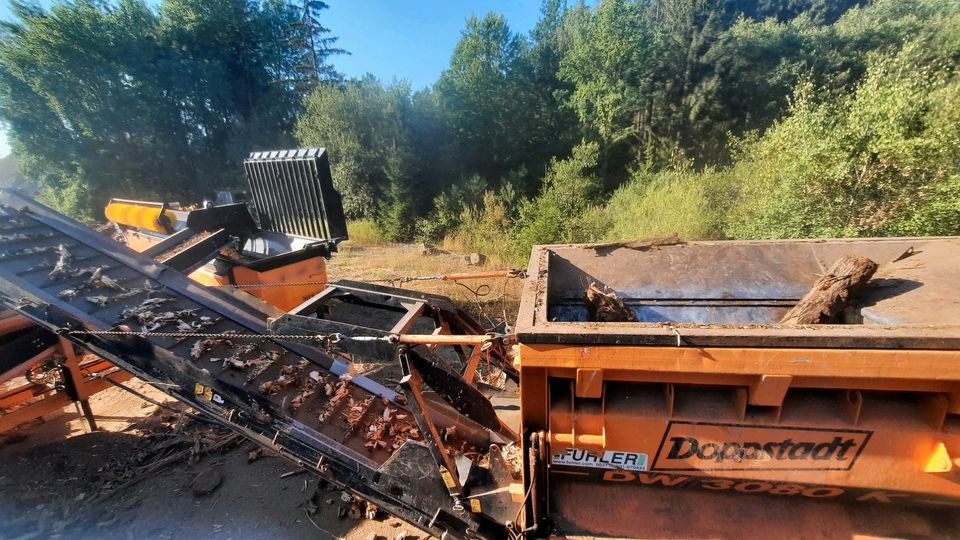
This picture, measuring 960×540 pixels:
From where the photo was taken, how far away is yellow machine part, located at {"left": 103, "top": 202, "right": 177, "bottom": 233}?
7134 mm

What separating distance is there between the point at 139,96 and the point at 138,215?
19.9 m

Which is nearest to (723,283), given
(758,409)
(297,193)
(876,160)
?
(758,409)

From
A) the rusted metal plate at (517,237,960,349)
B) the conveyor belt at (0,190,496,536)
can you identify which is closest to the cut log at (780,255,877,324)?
the rusted metal plate at (517,237,960,349)

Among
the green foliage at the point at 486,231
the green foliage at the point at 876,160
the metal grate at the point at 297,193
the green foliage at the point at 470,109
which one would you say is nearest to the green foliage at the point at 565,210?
the green foliage at the point at 470,109

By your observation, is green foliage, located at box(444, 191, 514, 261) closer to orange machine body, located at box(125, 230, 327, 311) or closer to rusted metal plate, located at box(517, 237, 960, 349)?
orange machine body, located at box(125, 230, 327, 311)

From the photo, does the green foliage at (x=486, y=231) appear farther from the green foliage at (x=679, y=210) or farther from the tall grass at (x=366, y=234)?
the tall grass at (x=366, y=234)

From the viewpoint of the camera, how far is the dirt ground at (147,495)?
3512mm

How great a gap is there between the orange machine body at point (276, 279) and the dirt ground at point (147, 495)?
1.90 metres

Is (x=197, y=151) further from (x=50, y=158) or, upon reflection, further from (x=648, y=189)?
(x=648, y=189)

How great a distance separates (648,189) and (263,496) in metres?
12.0

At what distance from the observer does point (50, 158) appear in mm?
20234

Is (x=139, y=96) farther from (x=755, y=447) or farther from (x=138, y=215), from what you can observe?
→ (x=755, y=447)

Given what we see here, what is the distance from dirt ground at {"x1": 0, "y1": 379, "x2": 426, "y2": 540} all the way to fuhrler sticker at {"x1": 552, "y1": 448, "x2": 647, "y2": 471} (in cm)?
194

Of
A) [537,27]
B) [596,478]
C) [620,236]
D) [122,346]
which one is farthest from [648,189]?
[537,27]
